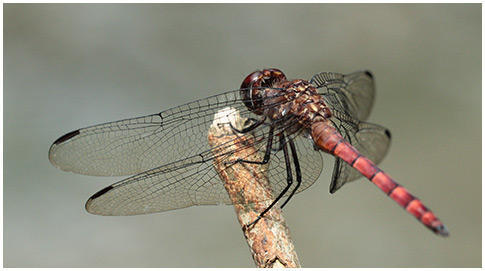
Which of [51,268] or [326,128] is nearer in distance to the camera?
[326,128]

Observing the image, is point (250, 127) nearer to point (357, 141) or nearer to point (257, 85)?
point (257, 85)

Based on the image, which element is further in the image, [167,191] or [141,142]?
[141,142]

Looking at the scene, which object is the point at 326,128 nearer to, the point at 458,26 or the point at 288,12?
the point at 288,12

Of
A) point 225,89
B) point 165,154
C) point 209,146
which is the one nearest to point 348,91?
point 209,146

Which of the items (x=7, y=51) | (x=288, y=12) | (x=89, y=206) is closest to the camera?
(x=89, y=206)

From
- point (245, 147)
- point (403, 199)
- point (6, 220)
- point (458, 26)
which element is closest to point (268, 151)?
point (245, 147)

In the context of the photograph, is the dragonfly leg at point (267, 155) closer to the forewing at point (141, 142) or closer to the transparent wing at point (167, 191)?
the transparent wing at point (167, 191)
